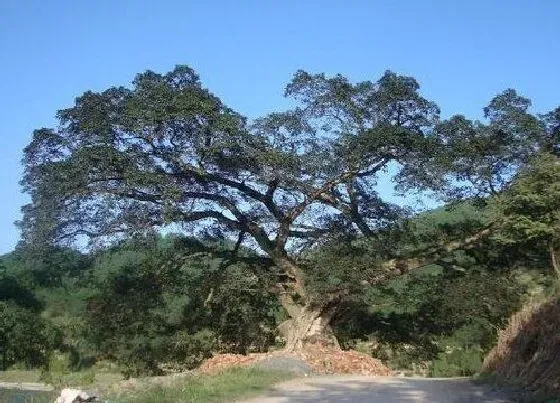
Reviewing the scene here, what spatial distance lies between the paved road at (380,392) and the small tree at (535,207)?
27.9ft

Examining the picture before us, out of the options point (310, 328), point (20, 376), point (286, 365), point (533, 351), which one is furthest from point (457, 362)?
point (20, 376)

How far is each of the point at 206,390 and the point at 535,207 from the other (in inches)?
542

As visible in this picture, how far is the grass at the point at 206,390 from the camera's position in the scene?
9898mm

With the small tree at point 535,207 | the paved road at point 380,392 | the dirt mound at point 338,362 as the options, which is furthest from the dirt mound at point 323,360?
the small tree at point 535,207

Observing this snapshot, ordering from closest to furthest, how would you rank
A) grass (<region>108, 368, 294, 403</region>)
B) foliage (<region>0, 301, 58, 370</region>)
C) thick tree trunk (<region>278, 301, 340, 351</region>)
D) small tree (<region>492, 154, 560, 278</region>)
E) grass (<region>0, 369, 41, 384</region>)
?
grass (<region>108, 368, 294, 403</region>)
small tree (<region>492, 154, 560, 278</region>)
thick tree trunk (<region>278, 301, 340, 351</region>)
grass (<region>0, 369, 41, 384</region>)
foliage (<region>0, 301, 58, 370</region>)

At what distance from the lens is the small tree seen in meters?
20.1

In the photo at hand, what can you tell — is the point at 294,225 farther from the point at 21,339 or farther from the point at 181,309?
the point at 21,339

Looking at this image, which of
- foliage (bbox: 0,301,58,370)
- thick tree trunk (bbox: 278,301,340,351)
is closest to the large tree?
thick tree trunk (bbox: 278,301,340,351)

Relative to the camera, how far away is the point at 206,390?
417 inches

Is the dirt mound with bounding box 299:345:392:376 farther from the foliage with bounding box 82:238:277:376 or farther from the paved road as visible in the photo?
the paved road

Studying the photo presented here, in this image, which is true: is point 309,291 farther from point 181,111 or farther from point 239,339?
point 181,111

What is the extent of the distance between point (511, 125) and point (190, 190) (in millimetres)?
11853

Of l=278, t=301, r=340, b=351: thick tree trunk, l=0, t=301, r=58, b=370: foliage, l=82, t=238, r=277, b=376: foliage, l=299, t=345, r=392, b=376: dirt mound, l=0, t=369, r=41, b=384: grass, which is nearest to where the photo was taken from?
l=299, t=345, r=392, b=376: dirt mound

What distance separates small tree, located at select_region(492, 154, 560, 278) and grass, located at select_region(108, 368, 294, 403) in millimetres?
10964
